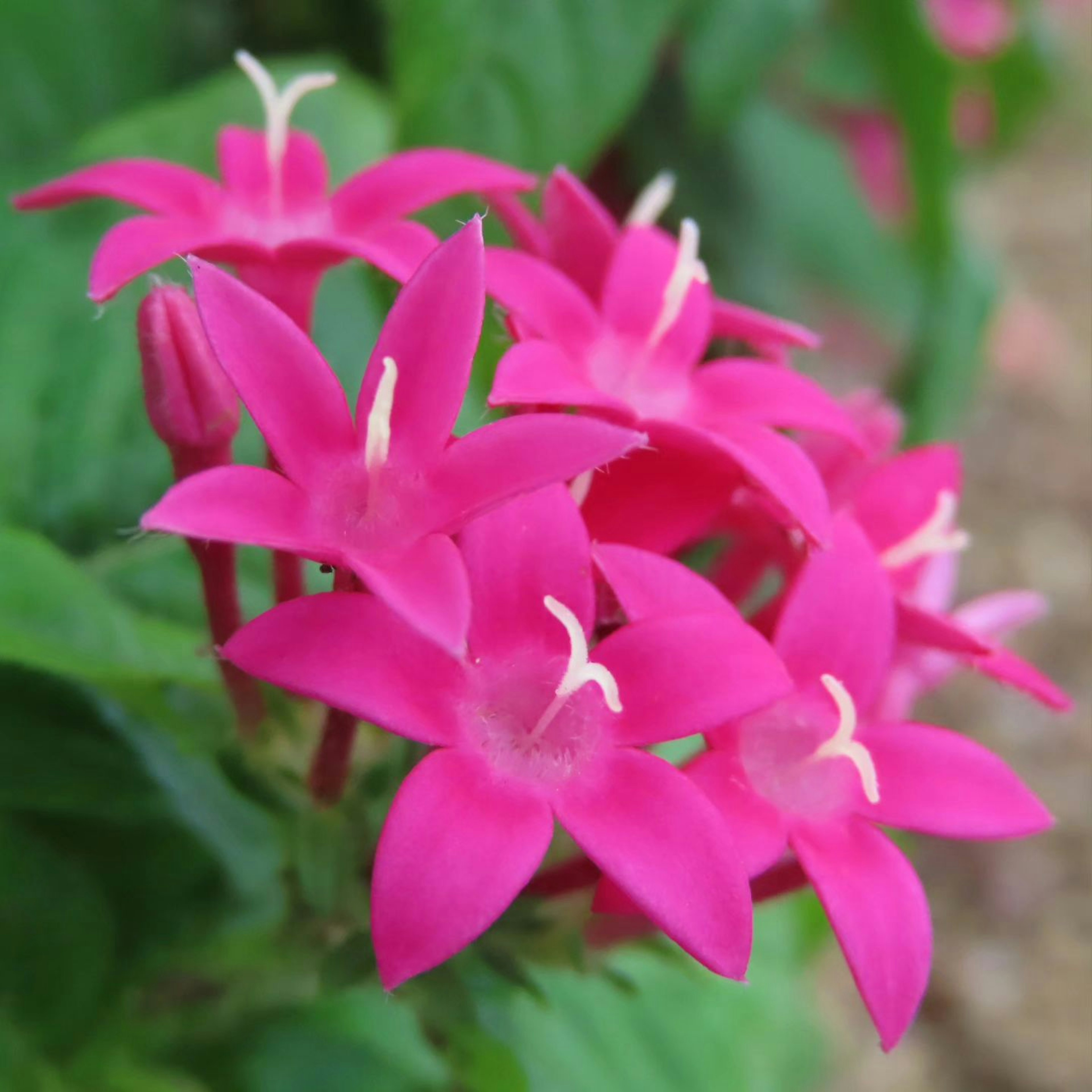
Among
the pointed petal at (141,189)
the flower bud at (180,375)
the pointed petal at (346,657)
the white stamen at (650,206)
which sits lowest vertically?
the pointed petal at (346,657)

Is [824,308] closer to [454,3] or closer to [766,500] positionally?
[454,3]

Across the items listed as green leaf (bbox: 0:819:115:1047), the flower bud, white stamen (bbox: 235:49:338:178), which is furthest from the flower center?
green leaf (bbox: 0:819:115:1047)

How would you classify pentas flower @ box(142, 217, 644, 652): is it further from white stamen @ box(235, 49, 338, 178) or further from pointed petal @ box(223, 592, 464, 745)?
white stamen @ box(235, 49, 338, 178)

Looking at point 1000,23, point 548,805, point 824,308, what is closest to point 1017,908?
point 824,308

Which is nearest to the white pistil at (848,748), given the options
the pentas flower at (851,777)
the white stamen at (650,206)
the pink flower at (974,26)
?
the pentas flower at (851,777)

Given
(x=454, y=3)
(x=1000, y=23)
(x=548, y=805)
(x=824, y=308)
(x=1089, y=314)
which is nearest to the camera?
(x=548, y=805)

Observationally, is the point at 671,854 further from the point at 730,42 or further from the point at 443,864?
the point at 730,42

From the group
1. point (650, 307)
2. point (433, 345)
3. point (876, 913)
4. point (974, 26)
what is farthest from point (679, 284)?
point (974, 26)

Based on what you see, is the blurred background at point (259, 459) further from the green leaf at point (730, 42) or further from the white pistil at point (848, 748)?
the white pistil at point (848, 748)
